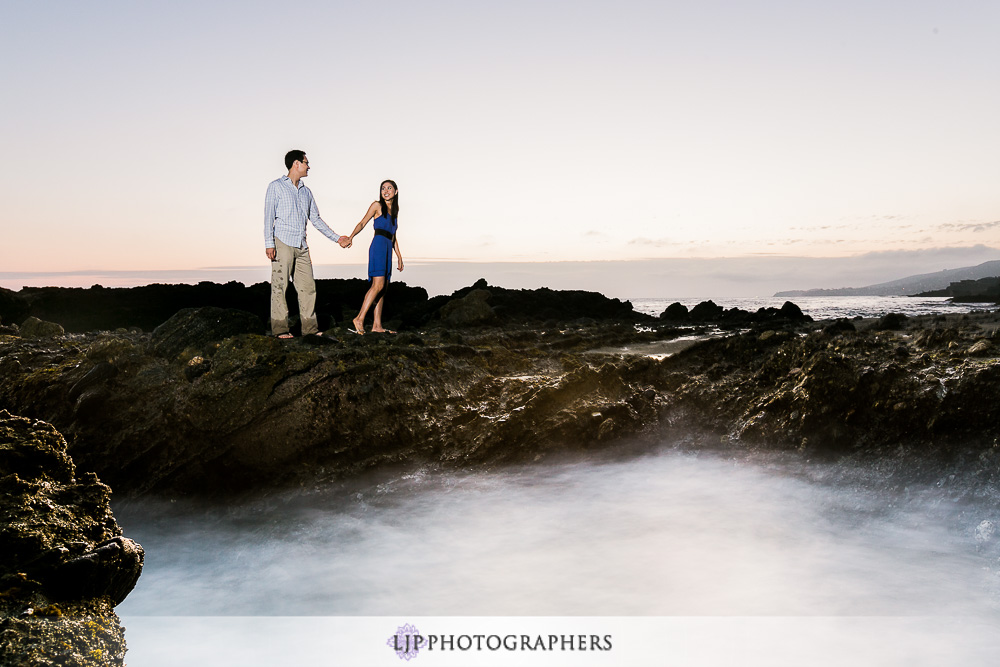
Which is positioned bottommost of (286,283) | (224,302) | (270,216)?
(224,302)

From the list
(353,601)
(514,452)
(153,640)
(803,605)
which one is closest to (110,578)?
(153,640)

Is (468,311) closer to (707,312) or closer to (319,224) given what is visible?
(319,224)

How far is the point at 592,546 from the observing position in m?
4.63

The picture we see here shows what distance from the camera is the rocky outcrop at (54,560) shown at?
94.7 inches

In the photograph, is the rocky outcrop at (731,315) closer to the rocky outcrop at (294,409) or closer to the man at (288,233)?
the rocky outcrop at (294,409)

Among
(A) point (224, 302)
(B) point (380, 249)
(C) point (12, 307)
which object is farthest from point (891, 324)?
(C) point (12, 307)

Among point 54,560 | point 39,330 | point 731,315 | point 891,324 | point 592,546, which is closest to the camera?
point 54,560

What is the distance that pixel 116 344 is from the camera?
21.0 ft

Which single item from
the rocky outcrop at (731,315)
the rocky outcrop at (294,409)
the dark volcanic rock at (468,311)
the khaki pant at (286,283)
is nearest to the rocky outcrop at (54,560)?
the rocky outcrop at (294,409)

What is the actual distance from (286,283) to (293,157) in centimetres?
157

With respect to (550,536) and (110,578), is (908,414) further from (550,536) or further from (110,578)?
(110,578)

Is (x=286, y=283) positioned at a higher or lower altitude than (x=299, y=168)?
lower

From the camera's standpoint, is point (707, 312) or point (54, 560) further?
point (707, 312)

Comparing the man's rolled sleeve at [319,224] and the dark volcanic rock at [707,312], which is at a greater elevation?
the man's rolled sleeve at [319,224]
